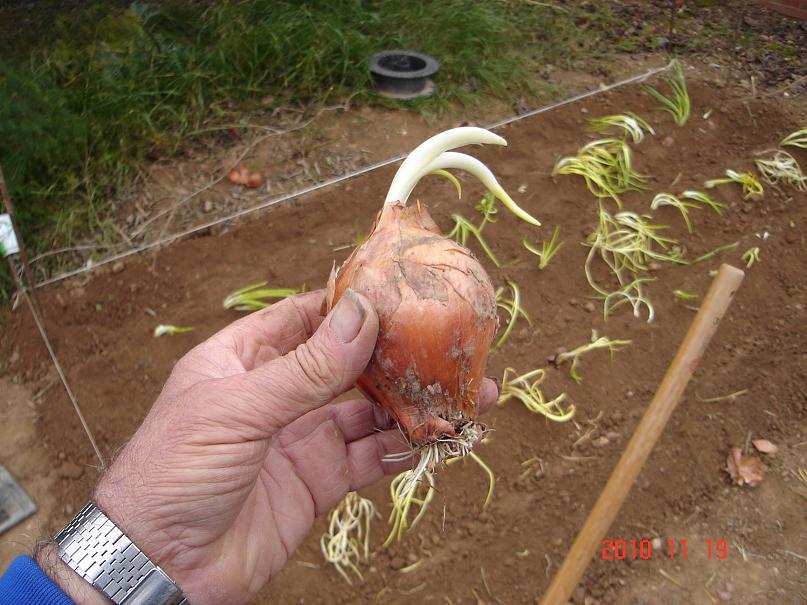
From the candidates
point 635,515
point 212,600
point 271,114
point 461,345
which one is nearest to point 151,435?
point 212,600

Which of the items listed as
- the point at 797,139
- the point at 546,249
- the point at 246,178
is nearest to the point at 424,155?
the point at 546,249

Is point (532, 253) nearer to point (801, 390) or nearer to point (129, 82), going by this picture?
point (801, 390)

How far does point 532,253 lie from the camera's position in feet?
9.62

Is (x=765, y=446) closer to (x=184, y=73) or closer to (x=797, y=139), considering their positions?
(x=797, y=139)

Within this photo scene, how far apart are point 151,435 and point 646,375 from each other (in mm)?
1911

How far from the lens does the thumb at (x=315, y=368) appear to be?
47.6 inches

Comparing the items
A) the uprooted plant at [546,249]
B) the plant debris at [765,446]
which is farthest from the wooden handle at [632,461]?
the uprooted plant at [546,249]

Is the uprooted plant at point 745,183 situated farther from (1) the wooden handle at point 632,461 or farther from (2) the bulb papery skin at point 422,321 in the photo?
(2) the bulb papery skin at point 422,321

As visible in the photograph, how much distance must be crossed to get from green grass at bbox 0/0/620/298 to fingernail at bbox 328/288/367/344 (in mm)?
2270

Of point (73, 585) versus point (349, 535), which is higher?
Answer: point (73, 585)
